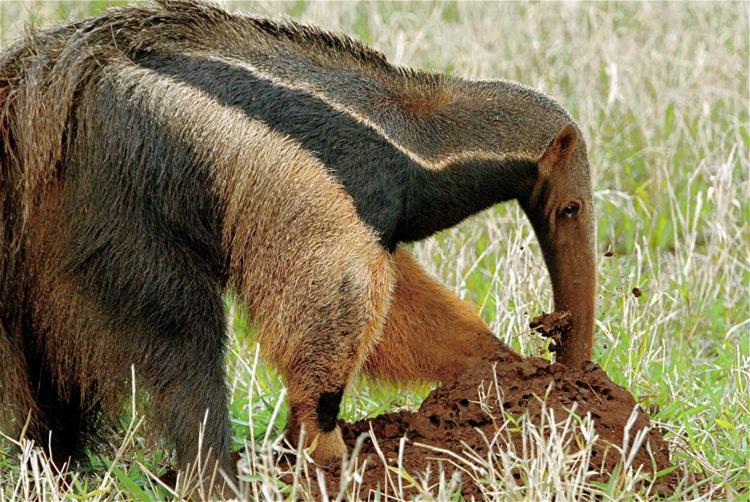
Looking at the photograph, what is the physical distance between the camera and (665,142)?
30.9 feet

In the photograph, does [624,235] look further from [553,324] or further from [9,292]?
[9,292]

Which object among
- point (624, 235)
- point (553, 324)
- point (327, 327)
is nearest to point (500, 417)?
point (553, 324)

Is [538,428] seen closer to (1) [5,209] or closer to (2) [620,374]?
(2) [620,374]

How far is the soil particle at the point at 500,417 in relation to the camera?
15.8ft

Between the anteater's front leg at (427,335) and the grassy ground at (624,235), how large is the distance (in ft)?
0.58

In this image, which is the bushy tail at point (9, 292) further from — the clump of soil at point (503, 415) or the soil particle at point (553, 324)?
the soil particle at point (553, 324)

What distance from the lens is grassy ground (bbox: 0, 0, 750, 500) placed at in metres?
5.27

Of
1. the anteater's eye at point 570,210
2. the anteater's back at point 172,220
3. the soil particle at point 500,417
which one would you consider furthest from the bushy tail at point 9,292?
the anteater's eye at point 570,210

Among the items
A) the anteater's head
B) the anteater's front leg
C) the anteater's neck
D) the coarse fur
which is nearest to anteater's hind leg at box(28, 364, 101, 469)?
the coarse fur

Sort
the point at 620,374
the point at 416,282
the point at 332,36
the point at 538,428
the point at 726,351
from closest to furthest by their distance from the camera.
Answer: the point at 538,428
the point at 332,36
the point at 416,282
the point at 620,374
the point at 726,351

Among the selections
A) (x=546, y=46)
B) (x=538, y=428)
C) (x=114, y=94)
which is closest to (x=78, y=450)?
(x=114, y=94)

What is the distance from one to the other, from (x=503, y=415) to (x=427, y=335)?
2.96 ft

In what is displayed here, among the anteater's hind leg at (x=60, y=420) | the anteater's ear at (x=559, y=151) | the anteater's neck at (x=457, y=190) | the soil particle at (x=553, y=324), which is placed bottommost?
the anteater's hind leg at (x=60, y=420)

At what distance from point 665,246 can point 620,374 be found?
2611 millimetres
